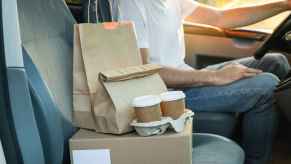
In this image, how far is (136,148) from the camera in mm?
1310

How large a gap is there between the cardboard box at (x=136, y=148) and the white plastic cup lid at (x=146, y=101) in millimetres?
83

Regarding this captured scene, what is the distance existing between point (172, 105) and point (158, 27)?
24.3 inches

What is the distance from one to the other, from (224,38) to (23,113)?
151 cm

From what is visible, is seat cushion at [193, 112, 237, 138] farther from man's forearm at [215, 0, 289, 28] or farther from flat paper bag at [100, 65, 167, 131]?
man's forearm at [215, 0, 289, 28]

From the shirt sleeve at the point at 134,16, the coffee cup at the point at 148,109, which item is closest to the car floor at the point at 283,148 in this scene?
the shirt sleeve at the point at 134,16

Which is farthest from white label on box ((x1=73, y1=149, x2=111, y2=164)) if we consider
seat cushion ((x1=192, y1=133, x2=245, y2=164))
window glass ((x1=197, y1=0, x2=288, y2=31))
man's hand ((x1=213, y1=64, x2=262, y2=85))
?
window glass ((x1=197, y1=0, x2=288, y2=31))

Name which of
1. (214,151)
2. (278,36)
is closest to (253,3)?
(278,36)

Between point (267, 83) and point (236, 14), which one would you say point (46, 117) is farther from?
point (236, 14)

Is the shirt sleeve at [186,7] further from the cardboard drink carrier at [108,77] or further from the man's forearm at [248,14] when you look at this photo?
the cardboard drink carrier at [108,77]

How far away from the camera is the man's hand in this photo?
1.83 metres

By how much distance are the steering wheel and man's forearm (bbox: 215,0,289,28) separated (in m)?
0.15

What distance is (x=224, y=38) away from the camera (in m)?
2.52

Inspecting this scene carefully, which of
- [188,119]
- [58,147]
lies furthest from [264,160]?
[58,147]

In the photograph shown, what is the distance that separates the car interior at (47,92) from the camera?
1.17 meters
